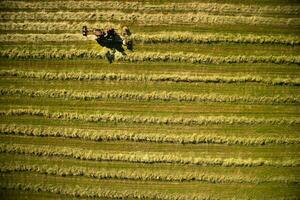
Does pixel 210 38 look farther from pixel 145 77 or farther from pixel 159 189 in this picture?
pixel 159 189

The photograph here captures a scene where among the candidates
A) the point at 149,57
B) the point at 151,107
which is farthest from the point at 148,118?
the point at 149,57

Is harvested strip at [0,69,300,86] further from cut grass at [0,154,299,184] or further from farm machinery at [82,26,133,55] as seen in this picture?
cut grass at [0,154,299,184]

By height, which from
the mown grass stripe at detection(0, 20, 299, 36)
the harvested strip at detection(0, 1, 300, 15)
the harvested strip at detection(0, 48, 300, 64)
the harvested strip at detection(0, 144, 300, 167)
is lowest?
the harvested strip at detection(0, 144, 300, 167)

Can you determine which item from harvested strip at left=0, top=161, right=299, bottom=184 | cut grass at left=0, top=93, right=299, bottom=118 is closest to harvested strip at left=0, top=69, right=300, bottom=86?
cut grass at left=0, top=93, right=299, bottom=118

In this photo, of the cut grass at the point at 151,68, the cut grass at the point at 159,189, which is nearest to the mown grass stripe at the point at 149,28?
the cut grass at the point at 151,68

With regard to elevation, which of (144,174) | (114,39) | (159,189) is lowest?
(159,189)

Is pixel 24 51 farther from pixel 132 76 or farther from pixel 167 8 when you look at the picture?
pixel 167 8

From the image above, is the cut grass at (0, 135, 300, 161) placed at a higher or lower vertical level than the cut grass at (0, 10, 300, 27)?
lower

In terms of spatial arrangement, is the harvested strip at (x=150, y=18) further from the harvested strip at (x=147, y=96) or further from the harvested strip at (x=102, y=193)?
the harvested strip at (x=102, y=193)
